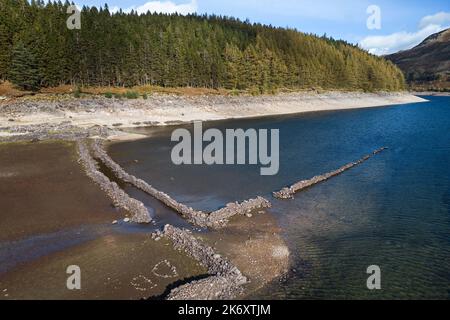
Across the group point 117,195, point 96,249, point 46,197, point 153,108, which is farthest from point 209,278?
point 153,108

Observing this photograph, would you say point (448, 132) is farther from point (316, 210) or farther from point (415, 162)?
point (316, 210)

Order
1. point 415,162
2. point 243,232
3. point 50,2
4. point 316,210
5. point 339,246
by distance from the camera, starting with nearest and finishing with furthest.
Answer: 1. point 339,246
2. point 243,232
3. point 316,210
4. point 415,162
5. point 50,2

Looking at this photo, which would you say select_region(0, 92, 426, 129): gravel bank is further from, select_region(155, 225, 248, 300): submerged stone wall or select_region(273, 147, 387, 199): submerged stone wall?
select_region(155, 225, 248, 300): submerged stone wall

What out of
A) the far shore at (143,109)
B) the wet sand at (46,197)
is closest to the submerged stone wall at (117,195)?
the wet sand at (46,197)

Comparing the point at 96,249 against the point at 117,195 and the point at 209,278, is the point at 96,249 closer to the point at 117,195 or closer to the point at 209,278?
the point at 209,278
